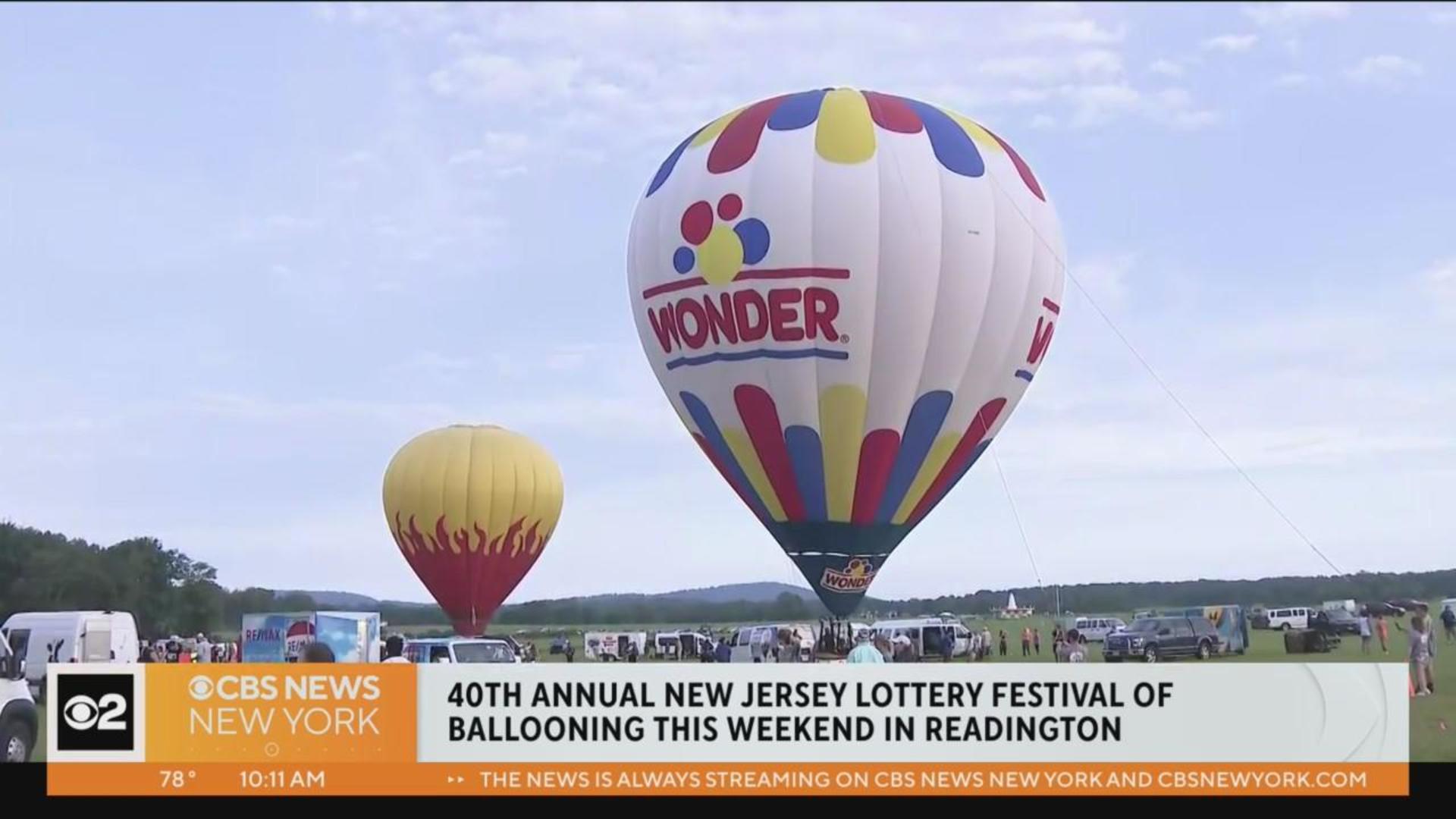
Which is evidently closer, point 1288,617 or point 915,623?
point 915,623

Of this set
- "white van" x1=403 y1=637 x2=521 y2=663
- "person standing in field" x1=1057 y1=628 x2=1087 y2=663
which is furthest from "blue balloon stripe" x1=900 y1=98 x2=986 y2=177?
"person standing in field" x1=1057 y1=628 x2=1087 y2=663

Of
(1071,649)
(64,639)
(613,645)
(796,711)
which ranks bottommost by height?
(613,645)

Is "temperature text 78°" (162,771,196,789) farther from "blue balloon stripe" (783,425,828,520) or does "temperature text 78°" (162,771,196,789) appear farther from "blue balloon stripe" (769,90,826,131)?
"blue balloon stripe" (769,90,826,131)

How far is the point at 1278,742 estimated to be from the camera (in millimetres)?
8914

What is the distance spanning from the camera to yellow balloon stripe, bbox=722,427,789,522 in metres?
20.5

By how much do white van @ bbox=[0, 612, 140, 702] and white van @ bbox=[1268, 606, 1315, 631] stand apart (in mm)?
33798

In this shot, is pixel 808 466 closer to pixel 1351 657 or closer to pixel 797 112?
pixel 797 112

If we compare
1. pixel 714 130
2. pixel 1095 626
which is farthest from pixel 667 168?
pixel 1095 626

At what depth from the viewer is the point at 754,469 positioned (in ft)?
67.6

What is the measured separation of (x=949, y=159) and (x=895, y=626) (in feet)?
66.6

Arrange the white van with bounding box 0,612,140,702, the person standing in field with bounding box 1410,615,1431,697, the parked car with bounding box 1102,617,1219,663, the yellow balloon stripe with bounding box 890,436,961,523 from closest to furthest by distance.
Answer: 1. the person standing in field with bounding box 1410,615,1431,697
2. the yellow balloon stripe with bounding box 890,436,961,523
3. the white van with bounding box 0,612,140,702
4. the parked car with bounding box 1102,617,1219,663

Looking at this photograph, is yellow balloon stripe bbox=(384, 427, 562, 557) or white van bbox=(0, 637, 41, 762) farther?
yellow balloon stripe bbox=(384, 427, 562, 557)

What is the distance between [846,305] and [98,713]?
1199cm
